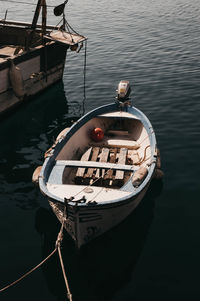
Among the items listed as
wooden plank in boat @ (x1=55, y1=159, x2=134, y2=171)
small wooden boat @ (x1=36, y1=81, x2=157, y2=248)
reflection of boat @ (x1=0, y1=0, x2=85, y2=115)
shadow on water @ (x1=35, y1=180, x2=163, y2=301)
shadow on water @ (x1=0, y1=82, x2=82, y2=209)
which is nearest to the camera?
shadow on water @ (x1=35, y1=180, x2=163, y2=301)

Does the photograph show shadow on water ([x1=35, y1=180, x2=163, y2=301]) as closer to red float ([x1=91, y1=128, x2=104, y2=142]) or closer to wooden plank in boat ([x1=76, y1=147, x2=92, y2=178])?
wooden plank in boat ([x1=76, y1=147, x2=92, y2=178])

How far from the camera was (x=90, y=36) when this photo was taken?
138 ft

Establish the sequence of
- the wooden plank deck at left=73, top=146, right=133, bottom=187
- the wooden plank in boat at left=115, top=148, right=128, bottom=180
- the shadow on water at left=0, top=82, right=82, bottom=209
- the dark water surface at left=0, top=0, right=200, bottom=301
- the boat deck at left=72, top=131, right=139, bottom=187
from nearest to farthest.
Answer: the dark water surface at left=0, top=0, right=200, bottom=301 → the wooden plank deck at left=73, top=146, right=133, bottom=187 → the boat deck at left=72, top=131, right=139, bottom=187 → the wooden plank in boat at left=115, top=148, right=128, bottom=180 → the shadow on water at left=0, top=82, right=82, bottom=209

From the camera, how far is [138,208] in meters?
14.3

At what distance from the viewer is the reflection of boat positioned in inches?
861

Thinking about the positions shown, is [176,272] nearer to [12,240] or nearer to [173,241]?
[173,241]

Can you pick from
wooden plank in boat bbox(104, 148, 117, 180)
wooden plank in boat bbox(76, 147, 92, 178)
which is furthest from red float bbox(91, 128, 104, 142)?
wooden plank in boat bbox(104, 148, 117, 180)

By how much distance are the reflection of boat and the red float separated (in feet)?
25.8

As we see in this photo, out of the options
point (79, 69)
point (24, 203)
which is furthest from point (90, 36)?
point (24, 203)

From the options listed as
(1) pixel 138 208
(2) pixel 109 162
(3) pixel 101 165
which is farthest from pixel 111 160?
(1) pixel 138 208

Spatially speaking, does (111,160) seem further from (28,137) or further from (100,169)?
(28,137)

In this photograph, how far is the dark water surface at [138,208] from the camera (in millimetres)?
11094

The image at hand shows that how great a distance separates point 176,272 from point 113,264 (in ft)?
7.34

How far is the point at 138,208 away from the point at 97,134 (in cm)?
494
